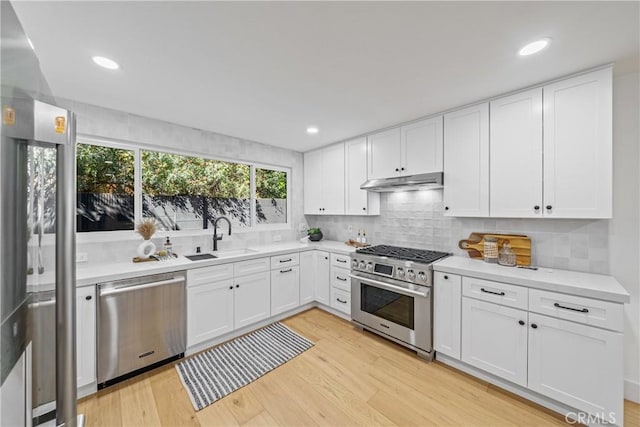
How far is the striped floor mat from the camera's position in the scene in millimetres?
2029

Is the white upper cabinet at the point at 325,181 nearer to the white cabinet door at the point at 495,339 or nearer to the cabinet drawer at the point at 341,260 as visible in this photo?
the cabinet drawer at the point at 341,260

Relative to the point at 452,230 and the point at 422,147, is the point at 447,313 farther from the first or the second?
the point at 422,147

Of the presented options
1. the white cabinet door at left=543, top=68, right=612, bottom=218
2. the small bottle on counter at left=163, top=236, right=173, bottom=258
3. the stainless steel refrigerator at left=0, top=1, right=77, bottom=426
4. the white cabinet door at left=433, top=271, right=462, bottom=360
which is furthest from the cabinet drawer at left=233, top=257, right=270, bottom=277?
the white cabinet door at left=543, top=68, right=612, bottom=218

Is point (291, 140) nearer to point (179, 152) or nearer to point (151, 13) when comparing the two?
point (179, 152)

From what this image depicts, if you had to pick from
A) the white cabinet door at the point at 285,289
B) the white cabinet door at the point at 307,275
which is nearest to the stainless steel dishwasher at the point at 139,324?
the white cabinet door at the point at 285,289

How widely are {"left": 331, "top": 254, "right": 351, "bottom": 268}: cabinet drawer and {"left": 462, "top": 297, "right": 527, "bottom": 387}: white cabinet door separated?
4.43 feet

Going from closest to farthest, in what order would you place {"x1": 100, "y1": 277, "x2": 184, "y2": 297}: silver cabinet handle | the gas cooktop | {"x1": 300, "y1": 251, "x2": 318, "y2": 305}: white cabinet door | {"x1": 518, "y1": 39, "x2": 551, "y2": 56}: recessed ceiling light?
{"x1": 518, "y1": 39, "x2": 551, "y2": 56}: recessed ceiling light, {"x1": 100, "y1": 277, "x2": 184, "y2": 297}: silver cabinet handle, the gas cooktop, {"x1": 300, "y1": 251, "x2": 318, "y2": 305}: white cabinet door

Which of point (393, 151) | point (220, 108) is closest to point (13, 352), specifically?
point (220, 108)

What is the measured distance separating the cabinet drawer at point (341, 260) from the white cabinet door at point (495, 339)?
1.35 meters

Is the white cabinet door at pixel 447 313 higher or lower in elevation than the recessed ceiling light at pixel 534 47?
lower

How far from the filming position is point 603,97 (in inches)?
69.4

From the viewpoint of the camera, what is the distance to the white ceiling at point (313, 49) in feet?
4.25

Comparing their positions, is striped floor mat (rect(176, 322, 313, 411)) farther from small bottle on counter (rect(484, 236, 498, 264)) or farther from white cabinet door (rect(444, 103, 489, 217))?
white cabinet door (rect(444, 103, 489, 217))

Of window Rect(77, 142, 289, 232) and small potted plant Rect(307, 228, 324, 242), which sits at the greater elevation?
window Rect(77, 142, 289, 232)
